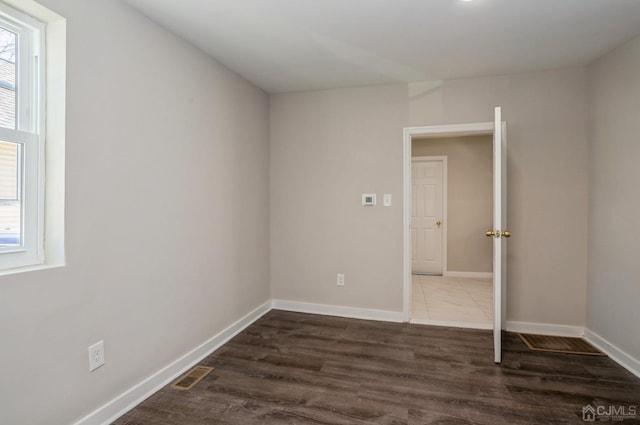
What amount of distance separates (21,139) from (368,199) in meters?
2.72

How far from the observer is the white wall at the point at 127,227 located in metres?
1.51

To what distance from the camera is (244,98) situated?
318 centimetres

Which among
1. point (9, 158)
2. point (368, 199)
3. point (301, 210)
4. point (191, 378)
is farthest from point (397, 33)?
point (191, 378)

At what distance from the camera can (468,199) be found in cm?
532

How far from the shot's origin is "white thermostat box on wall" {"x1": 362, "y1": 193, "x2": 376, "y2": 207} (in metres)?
3.41

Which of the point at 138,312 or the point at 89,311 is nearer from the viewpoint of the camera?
the point at 89,311

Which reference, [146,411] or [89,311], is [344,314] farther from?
[89,311]

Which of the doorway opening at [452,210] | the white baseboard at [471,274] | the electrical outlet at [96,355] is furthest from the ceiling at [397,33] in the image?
the white baseboard at [471,274]

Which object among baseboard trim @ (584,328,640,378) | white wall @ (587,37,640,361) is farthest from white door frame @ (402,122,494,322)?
baseboard trim @ (584,328,640,378)

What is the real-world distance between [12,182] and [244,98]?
81.4 inches

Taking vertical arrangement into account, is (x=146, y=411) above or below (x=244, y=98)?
below

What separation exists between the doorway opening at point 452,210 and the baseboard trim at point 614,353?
197 centimetres

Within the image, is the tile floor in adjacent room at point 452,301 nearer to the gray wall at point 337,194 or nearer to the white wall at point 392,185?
the white wall at point 392,185

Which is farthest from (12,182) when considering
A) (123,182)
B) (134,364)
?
(134,364)
